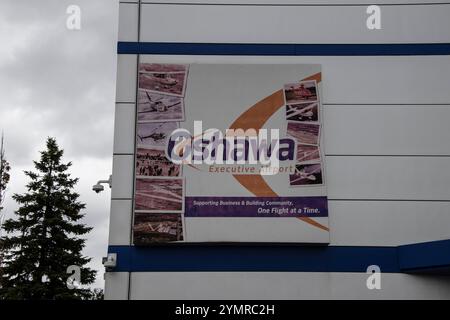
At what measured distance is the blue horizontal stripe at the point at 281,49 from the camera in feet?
38.6

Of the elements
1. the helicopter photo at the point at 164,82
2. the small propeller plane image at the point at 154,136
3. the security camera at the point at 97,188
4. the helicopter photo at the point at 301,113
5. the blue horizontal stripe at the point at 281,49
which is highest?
the blue horizontal stripe at the point at 281,49

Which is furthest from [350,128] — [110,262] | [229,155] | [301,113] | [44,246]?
[44,246]

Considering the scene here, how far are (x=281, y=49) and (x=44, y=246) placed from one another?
21.1 metres

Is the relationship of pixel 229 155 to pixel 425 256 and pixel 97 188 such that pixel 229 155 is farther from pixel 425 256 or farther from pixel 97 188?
pixel 425 256

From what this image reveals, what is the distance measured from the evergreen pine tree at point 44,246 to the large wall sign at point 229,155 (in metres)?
18.9

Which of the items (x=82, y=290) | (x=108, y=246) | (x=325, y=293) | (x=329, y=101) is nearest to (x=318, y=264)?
(x=325, y=293)

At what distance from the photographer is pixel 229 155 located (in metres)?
11.0

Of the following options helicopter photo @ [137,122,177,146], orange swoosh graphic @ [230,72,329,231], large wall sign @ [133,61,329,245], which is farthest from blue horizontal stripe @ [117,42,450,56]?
helicopter photo @ [137,122,177,146]

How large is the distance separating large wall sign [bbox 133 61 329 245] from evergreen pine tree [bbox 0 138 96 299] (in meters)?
18.9

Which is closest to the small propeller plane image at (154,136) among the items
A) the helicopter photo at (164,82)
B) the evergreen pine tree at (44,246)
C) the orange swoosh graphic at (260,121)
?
the helicopter photo at (164,82)

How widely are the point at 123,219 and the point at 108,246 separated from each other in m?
0.58

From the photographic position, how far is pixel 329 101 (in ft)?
37.8

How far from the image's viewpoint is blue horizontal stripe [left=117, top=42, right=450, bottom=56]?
38.6 ft

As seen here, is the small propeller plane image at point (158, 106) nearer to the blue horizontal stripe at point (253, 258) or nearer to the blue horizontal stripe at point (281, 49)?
the blue horizontal stripe at point (281, 49)
